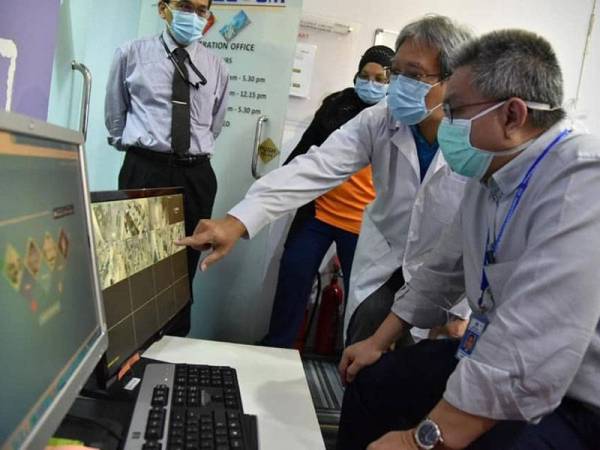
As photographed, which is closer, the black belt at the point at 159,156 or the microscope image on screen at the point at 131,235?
the microscope image on screen at the point at 131,235

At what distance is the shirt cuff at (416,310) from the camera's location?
1.22 m

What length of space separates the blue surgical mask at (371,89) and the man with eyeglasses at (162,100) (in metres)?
0.68

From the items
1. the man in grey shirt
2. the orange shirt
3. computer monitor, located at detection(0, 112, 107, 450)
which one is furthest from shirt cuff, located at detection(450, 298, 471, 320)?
computer monitor, located at detection(0, 112, 107, 450)

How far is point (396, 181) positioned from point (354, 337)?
507mm

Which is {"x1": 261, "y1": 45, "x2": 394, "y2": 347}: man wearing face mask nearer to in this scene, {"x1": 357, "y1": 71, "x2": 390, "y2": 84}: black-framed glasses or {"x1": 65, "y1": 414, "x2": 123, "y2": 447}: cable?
{"x1": 357, "y1": 71, "x2": 390, "y2": 84}: black-framed glasses

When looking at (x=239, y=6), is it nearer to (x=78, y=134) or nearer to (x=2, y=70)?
(x=2, y=70)

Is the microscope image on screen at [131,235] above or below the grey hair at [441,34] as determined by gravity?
below

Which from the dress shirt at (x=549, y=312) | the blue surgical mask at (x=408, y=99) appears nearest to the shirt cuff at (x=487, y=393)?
the dress shirt at (x=549, y=312)

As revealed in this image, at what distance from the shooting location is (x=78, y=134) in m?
0.64

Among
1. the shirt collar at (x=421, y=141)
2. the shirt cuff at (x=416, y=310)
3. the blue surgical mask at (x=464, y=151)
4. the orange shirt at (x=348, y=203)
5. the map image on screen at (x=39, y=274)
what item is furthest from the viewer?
the orange shirt at (x=348, y=203)

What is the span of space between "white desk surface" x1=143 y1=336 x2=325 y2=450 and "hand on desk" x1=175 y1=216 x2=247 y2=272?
19cm

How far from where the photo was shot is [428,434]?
793 millimetres

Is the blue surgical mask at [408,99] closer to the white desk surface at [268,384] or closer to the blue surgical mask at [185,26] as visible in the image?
the white desk surface at [268,384]

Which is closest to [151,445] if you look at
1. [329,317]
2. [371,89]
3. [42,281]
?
[42,281]
